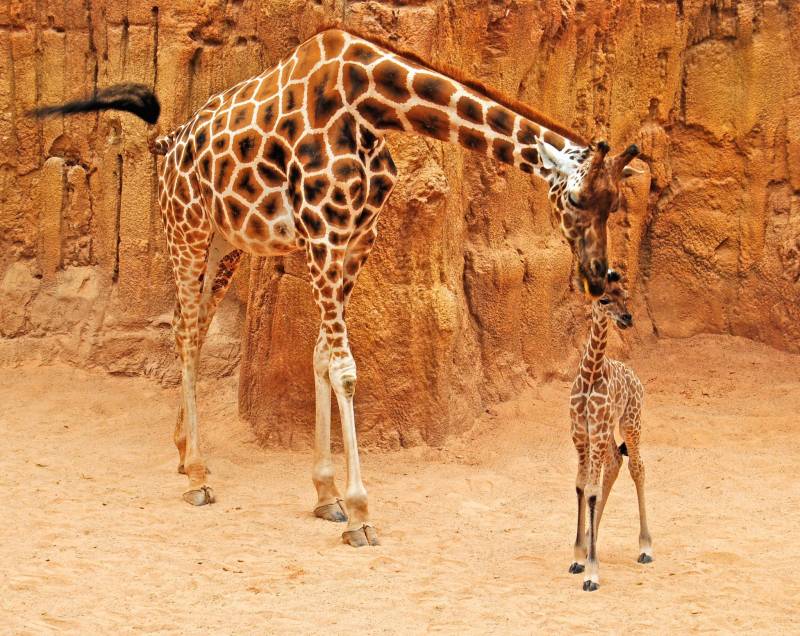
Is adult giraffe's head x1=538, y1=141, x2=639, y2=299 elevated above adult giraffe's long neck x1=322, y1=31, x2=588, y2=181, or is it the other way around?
adult giraffe's long neck x1=322, y1=31, x2=588, y2=181

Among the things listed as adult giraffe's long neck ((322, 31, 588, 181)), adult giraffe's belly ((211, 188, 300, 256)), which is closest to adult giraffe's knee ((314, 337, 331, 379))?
adult giraffe's belly ((211, 188, 300, 256))

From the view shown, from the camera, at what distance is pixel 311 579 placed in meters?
5.87

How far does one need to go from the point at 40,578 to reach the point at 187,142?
10.3 ft

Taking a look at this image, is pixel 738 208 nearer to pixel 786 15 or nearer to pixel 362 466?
pixel 786 15

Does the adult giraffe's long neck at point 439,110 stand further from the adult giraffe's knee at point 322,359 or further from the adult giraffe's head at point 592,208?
the adult giraffe's knee at point 322,359

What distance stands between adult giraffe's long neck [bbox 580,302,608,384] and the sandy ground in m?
1.03

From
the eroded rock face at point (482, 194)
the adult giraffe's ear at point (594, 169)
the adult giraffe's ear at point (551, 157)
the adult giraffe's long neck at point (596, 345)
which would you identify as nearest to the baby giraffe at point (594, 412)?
the adult giraffe's long neck at point (596, 345)

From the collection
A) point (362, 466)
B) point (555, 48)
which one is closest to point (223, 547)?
point (362, 466)

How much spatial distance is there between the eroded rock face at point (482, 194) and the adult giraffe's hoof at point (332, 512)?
4.19ft

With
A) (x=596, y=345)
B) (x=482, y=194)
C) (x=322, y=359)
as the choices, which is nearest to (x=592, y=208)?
(x=596, y=345)

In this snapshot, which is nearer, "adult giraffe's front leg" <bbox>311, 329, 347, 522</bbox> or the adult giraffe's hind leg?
"adult giraffe's front leg" <bbox>311, 329, 347, 522</bbox>

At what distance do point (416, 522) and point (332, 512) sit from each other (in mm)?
500

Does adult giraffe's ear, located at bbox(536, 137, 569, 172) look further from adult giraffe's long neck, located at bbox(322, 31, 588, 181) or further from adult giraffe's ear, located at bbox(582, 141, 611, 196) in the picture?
adult giraffe's ear, located at bbox(582, 141, 611, 196)

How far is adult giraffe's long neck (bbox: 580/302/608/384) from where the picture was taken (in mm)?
5695
